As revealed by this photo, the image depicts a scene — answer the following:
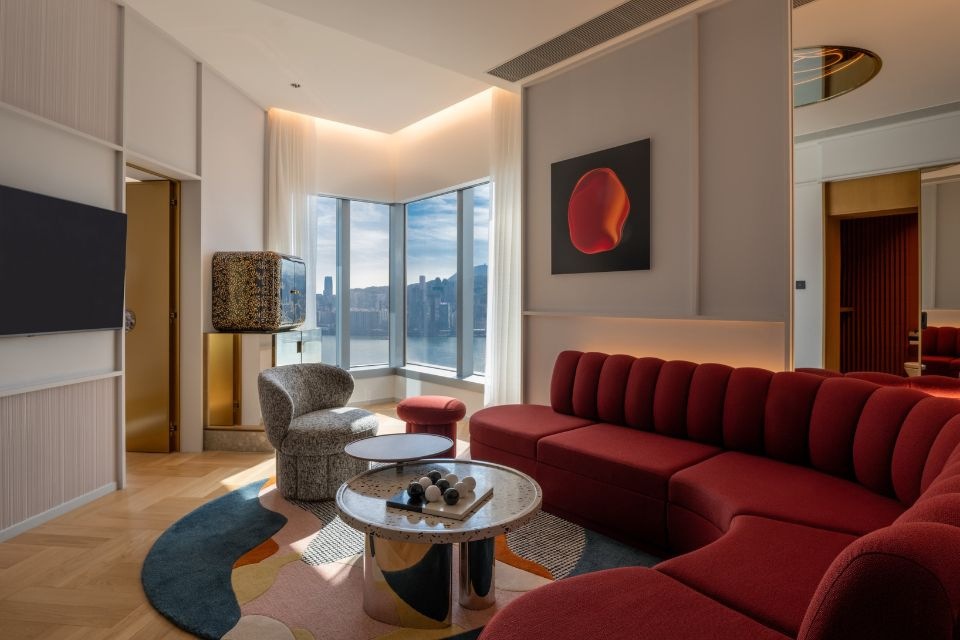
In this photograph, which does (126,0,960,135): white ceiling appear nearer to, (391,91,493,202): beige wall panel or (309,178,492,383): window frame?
(391,91,493,202): beige wall panel

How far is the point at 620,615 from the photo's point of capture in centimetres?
139

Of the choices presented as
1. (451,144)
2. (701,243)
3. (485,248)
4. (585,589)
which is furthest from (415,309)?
(585,589)

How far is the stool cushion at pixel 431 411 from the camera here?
13.3 feet

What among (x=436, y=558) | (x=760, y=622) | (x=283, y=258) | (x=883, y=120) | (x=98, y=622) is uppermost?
(x=883, y=120)

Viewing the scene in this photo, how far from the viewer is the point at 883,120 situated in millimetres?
3074

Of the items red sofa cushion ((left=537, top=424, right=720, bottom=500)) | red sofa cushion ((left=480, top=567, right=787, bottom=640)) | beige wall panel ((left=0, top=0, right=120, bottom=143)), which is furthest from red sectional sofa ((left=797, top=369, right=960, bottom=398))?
beige wall panel ((left=0, top=0, right=120, bottom=143))

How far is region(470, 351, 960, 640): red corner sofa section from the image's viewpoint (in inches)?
35.3

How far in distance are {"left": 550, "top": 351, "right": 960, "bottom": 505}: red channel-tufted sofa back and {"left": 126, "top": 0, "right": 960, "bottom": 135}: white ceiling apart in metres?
1.57

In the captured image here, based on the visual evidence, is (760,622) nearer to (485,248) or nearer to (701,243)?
(701,243)

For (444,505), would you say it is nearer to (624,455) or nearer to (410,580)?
A: (410,580)

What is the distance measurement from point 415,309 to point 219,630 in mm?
5071

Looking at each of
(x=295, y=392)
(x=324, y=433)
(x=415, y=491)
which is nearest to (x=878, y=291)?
(x=415, y=491)

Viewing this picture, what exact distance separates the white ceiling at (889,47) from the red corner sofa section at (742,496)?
1.63 meters

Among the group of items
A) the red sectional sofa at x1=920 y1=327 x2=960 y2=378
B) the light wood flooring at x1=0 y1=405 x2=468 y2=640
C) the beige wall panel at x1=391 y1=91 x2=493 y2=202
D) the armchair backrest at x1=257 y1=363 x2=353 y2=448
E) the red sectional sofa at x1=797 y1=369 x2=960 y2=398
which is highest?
the beige wall panel at x1=391 y1=91 x2=493 y2=202
